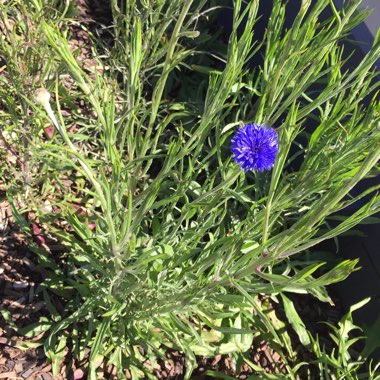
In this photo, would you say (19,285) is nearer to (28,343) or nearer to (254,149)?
(28,343)

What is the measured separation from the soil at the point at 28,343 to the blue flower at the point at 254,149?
2.20 ft

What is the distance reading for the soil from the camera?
151cm

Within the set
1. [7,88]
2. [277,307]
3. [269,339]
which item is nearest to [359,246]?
[277,307]

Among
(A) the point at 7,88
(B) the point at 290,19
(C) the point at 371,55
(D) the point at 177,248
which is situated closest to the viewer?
(C) the point at 371,55

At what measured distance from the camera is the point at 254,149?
110 cm

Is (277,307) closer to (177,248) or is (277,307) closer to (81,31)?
(177,248)

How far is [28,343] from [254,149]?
86 centimetres

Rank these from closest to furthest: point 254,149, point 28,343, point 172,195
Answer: point 254,149
point 172,195
point 28,343

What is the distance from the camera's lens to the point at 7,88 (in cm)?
178

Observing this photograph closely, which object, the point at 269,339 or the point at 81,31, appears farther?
the point at 81,31

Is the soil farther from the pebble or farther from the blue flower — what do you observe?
the blue flower

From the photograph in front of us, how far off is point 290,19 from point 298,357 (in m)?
1.38

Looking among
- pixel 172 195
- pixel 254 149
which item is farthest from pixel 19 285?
pixel 254 149

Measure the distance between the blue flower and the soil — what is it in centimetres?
67
